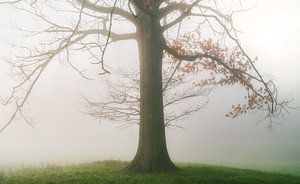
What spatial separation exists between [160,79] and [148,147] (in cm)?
289

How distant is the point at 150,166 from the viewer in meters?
16.4

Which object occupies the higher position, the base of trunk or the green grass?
the base of trunk

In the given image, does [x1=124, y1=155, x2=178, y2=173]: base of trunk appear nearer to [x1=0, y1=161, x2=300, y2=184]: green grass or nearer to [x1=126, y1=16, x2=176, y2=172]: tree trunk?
[x1=126, y1=16, x2=176, y2=172]: tree trunk

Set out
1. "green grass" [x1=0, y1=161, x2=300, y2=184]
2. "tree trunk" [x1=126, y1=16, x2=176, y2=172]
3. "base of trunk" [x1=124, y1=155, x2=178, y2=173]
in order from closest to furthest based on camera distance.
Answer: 1. "green grass" [x1=0, y1=161, x2=300, y2=184]
2. "base of trunk" [x1=124, y1=155, x2=178, y2=173]
3. "tree trunk" [x1=126, y1=16, x2=176, y2=172]

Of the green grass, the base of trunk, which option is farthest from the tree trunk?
the green grass

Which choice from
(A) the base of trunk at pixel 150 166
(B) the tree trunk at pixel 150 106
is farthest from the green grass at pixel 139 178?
(B) the tree trunk at pixel 150 106

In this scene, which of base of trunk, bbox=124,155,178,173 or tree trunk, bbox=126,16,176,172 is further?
tree trunk, bbox=126,16,176,172

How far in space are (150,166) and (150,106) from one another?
2392mm

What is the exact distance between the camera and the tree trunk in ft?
54.4

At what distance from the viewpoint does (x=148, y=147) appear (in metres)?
16.7

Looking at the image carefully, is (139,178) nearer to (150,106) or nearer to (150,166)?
(150,166)

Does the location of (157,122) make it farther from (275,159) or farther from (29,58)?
(275,159)

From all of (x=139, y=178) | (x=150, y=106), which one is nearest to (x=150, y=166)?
(x=139, y=178)

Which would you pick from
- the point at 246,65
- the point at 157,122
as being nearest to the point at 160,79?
the point at 157,122
